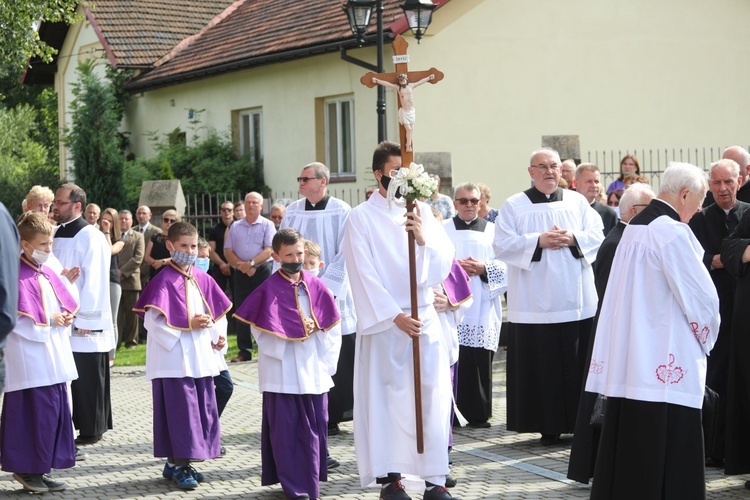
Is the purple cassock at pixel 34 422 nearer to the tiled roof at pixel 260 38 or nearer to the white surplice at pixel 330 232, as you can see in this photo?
the white surplice at pixel 330 232

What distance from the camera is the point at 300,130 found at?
23.0 metres

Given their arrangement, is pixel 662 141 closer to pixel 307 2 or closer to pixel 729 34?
pixel 729 34

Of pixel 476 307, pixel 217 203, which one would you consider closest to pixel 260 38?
pixel 217 203

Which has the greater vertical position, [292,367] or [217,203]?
[217,203]

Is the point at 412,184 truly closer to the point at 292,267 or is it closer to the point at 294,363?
the point at 292,267

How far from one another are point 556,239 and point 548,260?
0.68 ft

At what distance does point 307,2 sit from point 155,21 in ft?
18.9

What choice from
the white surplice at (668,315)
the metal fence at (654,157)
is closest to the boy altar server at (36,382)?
the white surplice at (668,315)

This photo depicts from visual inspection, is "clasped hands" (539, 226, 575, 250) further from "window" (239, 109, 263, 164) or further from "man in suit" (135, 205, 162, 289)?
"window" (239, 109, 263, 164)

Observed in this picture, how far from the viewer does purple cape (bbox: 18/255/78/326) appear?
8.11 meters

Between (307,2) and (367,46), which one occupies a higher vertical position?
(307,2)

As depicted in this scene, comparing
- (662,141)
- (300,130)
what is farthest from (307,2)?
(662,141)

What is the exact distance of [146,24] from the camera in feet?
93.8

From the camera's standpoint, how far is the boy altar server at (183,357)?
8.16 metres
